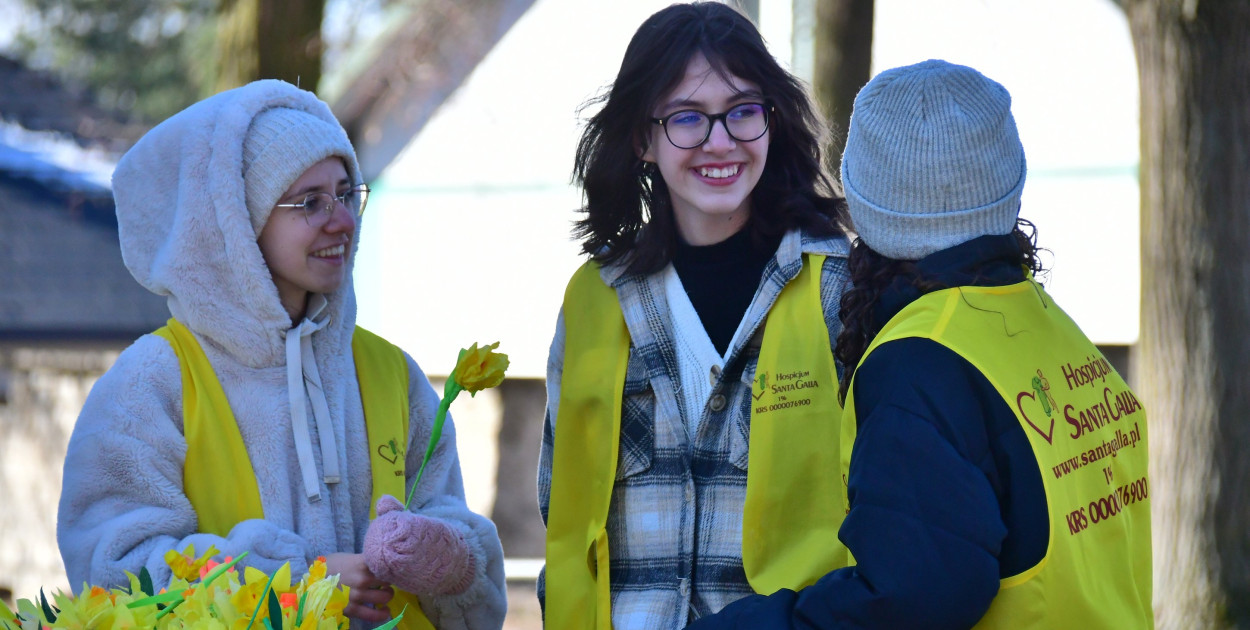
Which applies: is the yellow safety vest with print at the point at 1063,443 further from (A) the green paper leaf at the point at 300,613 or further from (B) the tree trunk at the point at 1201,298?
(B) the tree trunk at the point at 1201,298

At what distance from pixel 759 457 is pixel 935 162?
742 millimetres

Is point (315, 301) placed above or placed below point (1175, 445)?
above

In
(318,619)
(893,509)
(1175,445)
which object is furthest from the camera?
(1175,445)

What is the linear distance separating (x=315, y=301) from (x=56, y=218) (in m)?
8.91

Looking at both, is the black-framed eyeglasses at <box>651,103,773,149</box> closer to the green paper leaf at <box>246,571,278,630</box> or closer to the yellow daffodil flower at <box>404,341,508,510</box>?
the yellow daffodil flower at <box>404,341,508,510</box>

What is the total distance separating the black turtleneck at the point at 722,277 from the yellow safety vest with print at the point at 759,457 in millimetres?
120

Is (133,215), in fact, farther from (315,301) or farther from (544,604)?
(544,604)

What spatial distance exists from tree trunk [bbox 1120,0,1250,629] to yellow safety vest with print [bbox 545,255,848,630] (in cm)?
257

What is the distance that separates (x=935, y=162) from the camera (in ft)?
6.24

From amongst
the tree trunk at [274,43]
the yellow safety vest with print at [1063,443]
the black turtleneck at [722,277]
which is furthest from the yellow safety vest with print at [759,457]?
the tree trunk at [274,43]

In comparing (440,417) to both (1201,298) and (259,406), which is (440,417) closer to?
(259,406)

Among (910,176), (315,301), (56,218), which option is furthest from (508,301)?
(910,176)

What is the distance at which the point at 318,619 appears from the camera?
1.81m

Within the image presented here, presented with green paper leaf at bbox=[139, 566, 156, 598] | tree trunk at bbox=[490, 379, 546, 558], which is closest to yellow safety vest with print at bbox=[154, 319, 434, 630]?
green paper leaf at bbox=[139, 566, 156, 598]
